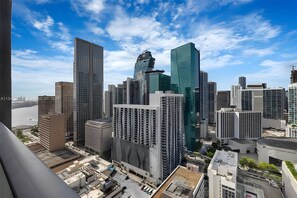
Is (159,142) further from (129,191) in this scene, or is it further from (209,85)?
(209,85)

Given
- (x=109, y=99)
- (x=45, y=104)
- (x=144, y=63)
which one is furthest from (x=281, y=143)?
(x=45, y=104)

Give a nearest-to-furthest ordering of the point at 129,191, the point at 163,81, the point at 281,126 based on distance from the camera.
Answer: the point at 129,191 < the point at 163,81 < the point at 281,126

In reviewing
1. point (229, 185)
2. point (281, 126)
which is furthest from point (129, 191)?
point (281, 126)

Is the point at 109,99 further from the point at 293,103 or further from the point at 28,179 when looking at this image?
the point at 28,179

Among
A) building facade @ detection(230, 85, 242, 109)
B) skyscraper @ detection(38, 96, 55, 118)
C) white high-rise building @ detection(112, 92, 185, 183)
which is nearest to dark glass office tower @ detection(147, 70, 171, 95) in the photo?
white high-rise building @ detection(112, 92, 185, 183)

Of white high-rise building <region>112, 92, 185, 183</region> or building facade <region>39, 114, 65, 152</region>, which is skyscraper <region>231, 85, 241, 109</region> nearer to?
white high-rise building <region>112, 92, 185, 183</region>

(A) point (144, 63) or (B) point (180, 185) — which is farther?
(A) point (144, 63)
